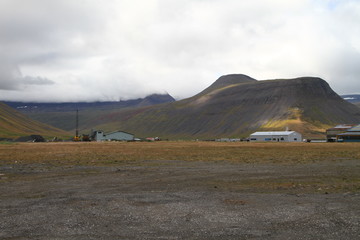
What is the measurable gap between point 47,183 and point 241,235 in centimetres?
1491

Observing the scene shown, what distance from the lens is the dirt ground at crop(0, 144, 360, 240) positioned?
1093 centimetres

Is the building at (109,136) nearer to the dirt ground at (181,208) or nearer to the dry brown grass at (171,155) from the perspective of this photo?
the dry brown grass at (171,155)

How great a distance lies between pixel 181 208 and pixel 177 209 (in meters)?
0.25

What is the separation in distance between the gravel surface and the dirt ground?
3cm

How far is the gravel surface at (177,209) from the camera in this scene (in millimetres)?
10914

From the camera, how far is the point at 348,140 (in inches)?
4734

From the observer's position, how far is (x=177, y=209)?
548 inches

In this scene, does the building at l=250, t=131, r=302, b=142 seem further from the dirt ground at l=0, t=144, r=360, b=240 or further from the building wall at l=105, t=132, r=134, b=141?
the dirt ground at l=0, t=144, r=360, b=240

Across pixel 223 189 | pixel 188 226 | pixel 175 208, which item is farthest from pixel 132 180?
pixel 188 226

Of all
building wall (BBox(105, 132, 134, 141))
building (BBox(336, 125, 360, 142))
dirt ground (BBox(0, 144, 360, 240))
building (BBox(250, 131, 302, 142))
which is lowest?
building wall (BBox(105, 132, 134, 141))

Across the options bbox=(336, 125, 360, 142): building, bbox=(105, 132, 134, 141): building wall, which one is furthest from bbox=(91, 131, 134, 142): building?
bbox=(336, 125, 360, 142): building

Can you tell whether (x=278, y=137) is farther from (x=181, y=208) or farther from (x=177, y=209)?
(x=177, y=209)

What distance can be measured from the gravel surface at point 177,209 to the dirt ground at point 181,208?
30 mm

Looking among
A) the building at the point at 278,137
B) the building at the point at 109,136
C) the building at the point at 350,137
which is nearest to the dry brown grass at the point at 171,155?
the building at the point at 350,137
